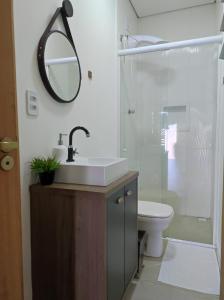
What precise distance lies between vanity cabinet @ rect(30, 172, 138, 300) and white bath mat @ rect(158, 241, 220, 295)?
73 centimetres

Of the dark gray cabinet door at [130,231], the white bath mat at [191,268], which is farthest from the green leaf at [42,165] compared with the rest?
the white bath mat at [191,268]

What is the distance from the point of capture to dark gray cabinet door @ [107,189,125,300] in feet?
3.70

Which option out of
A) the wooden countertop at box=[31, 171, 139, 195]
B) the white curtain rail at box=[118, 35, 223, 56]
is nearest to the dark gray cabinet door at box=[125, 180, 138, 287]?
the wooden countertop at box=[31, 171, 139, 195]

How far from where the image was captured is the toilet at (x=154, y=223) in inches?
74.0

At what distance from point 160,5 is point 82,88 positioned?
1918mm

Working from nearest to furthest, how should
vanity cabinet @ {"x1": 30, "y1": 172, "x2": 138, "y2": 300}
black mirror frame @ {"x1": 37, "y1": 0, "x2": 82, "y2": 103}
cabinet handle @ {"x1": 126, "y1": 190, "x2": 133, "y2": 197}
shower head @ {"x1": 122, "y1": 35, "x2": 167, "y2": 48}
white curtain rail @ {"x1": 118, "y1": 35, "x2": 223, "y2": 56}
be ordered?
vanity cabinet @ {"x1": 30, "y1": 172, "x2": 138, "y2": 300} < black mirror frame @ {"x1": 37, "y1": 0, "x2": 82, "y2": 103} < cabinet handle @ {"x1": 126, "y1": 190, "x2": 133, "y2": 197} < white curtain rail @ {"x1": 118, "y1": 35, "x2": 223, "y2": 56} < shower head @ {"x1": 122, "y1": 35, "x2": 167, "y2": 48}

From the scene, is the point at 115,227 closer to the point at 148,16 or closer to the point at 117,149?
the point at 117,149

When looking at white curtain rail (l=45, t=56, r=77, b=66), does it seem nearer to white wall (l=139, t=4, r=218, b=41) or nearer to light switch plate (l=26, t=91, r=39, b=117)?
light switch plate (l=26, t=91, r=39, b=117)

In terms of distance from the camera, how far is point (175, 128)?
281 cm

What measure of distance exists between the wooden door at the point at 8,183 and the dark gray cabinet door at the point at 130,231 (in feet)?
2.51

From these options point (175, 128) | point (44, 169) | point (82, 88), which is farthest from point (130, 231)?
point (175, 128)

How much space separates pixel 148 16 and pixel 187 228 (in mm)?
2839

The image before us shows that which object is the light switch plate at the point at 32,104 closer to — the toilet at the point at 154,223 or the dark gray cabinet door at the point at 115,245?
the dark gray cabinet door at the point at 115,245

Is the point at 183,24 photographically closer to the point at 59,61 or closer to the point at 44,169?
the point at 59,61
